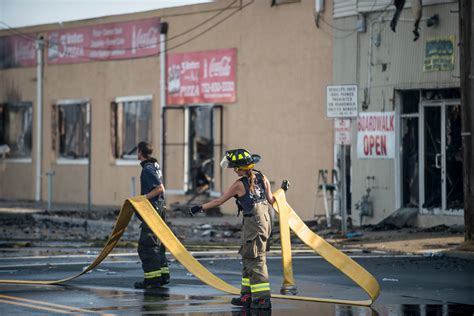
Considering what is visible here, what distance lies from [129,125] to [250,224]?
24.1m

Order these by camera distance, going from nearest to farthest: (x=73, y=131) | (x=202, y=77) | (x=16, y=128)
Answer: (x=202, y=77) → (x=73, y=131) → (x=16, y=128)

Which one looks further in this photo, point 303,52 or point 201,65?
point 201,65

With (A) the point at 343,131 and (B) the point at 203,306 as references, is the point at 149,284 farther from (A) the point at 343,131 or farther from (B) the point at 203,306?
(A) the point at 343,131

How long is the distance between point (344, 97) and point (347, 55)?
205 inches

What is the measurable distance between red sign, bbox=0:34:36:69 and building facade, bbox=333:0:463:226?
16.2 meters

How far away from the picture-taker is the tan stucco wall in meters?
29.3

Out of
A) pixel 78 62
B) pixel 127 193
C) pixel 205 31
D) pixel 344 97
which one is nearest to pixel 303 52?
pixel 205 31

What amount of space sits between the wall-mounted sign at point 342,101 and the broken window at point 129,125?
13421mm

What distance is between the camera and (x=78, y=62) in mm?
38812

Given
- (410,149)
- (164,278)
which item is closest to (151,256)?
(164,278)

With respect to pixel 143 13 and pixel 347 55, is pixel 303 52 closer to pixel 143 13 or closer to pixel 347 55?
pixel 347 55

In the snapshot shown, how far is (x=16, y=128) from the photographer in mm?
42250

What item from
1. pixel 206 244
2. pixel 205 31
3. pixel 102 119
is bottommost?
pixel 206 244

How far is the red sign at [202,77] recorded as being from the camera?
32.3 meters
